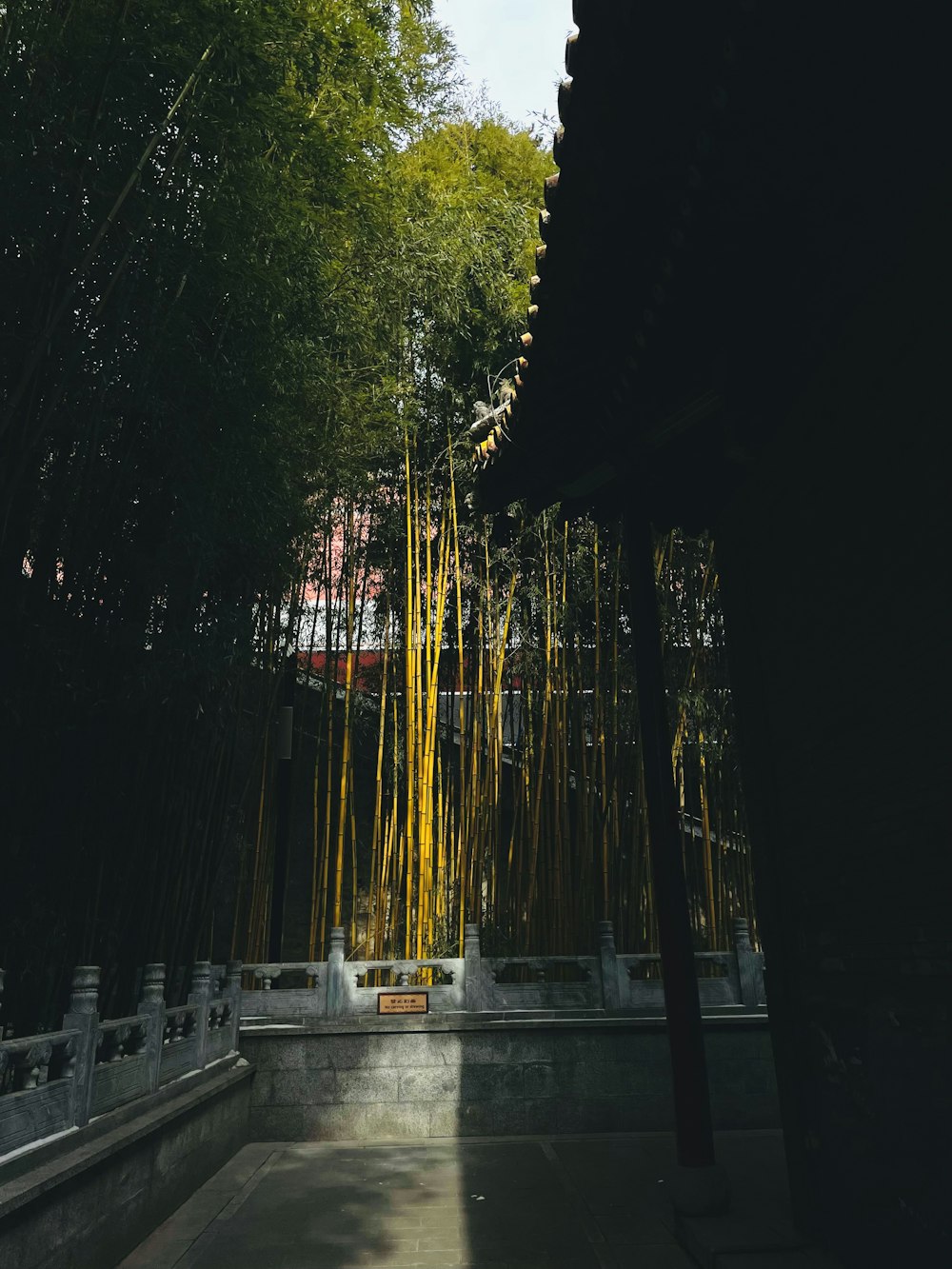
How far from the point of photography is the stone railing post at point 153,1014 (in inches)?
142

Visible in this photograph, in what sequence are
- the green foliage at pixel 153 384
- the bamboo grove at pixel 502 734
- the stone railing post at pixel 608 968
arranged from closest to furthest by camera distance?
the green foliage at pixel 153 384
the stone railing post at pixel 608 968
the bamboo grove at pixel 502 734

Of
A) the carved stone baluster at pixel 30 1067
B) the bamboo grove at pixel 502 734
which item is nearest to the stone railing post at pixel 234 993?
the bamboo grove at pixel 502 734

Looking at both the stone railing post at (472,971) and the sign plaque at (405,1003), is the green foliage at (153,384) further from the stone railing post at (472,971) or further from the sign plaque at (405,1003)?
the stone railing post at (472,971)

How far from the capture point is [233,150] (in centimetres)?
371

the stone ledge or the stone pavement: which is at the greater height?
the stone ledge

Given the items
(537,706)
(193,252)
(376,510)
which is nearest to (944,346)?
(193,252)

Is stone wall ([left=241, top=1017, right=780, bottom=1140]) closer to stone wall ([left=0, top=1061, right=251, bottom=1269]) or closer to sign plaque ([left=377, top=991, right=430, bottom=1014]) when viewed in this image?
sign plaque ([left=377, top=991, right=430, bottom=1014])

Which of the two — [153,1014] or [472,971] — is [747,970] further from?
[153,1014]

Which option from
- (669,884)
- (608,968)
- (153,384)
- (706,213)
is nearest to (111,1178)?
(669,884)

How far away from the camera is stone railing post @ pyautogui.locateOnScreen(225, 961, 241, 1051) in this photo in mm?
5047

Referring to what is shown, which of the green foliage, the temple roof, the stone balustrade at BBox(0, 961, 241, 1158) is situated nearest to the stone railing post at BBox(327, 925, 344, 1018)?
the stone balustrade at BBox(0, 961, 241, 1158)

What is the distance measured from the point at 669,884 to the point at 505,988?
8.20 ft

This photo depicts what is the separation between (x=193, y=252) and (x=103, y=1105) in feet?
10.8

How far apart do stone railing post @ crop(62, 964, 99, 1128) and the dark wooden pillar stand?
6.23 feet
